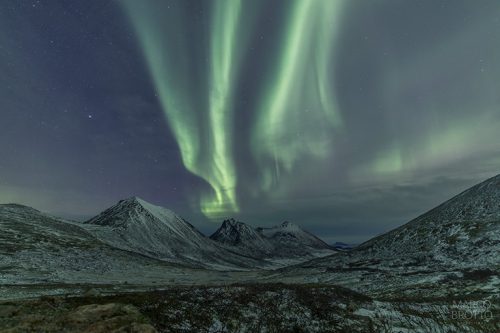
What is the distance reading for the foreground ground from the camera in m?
16.8

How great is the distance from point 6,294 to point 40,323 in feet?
145

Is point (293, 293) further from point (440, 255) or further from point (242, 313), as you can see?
point (440, 255)

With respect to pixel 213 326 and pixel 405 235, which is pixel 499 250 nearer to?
pixel 405 235

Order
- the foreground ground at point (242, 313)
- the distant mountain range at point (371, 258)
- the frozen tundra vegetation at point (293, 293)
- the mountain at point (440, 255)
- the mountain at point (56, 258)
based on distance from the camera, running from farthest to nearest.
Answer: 1. the mountain at point (56, 258)
2. the distant mountain range at point (371, 258)
3. the mountain at point (440, 255)
4. the frozen tundra vegetation at point (293, 293)
5. the foreground ground at point (242, 313)

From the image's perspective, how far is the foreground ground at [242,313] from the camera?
16828 millimetres

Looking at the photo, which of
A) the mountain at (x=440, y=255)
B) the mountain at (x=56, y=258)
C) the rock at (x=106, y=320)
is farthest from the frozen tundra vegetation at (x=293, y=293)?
the mountain at (x=56, y=258)

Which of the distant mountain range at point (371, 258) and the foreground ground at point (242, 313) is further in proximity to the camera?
the distant mountain range at point (371, 258)

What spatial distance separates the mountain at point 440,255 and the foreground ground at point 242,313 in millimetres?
27010

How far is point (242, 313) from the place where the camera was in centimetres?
2523

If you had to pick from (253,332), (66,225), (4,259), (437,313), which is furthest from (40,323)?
(66,225)

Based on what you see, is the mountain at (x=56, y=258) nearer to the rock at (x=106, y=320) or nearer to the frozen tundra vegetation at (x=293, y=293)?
the frozen tundra vegetation at (x=293, y=293)

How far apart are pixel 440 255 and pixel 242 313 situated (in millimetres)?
88370

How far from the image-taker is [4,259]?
9369 centimetres

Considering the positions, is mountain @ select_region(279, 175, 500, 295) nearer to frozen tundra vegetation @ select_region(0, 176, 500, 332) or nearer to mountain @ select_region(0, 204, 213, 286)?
frozen tundra vegetation @ select_region(0, 176, 500, 332)
